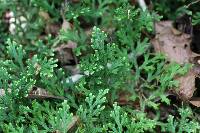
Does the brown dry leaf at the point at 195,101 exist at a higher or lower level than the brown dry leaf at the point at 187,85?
lower

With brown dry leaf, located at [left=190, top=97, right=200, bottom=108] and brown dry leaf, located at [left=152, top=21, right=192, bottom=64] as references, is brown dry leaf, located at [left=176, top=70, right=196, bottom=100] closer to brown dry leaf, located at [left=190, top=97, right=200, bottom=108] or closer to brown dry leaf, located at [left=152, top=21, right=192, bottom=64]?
brown dry leaf, located at [left=190, top=97, right=200, bottom=108]

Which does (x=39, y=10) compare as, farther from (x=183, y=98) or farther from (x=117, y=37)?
(x=183, y=98)

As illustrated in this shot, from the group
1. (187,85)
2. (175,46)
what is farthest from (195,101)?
(175,46)

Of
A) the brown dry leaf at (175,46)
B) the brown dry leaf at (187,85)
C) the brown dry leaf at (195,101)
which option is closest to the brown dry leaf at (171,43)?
the brown dry leaf at (175,46)

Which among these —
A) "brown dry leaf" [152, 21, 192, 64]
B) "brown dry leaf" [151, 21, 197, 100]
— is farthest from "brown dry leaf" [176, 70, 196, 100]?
"brown dry leaf" [152, 21, 192, 64]

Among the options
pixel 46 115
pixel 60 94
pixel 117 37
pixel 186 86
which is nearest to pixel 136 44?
pixel 117 37

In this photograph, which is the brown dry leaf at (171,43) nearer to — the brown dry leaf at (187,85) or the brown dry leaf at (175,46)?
the brown dry leaf at (175,46)

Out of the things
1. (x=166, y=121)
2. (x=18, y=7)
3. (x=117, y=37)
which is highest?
(x=18, y=7)

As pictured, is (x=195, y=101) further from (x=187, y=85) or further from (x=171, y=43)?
(x=171, y=43)
